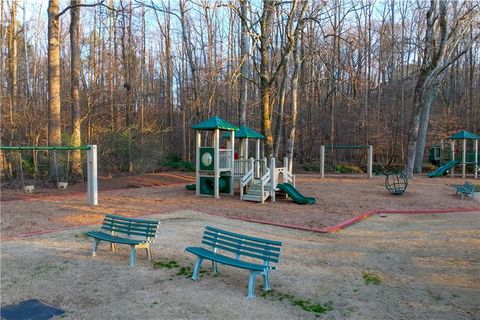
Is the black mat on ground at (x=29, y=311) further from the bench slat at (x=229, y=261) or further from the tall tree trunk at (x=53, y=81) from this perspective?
the tall tree trunk at (x=53, y=81)

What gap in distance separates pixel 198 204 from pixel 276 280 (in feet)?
26.0

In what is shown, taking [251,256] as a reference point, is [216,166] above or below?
above

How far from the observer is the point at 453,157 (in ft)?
84.3

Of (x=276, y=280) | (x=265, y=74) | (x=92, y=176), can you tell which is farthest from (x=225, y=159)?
(x=276, y=280)

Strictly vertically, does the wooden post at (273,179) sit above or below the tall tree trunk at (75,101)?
below

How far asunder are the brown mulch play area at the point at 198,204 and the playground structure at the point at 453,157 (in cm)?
702

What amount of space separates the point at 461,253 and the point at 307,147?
87.8 ft

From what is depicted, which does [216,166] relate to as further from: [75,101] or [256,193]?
[75,101]

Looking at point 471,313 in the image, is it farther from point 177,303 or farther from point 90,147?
point 90,147

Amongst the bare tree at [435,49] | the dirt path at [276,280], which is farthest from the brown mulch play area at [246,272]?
the bare tree at [435,49]

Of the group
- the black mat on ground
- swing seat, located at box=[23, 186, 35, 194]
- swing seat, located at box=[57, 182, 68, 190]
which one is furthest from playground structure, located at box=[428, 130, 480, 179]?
the black mat on ground

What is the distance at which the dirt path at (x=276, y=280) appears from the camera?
15.1ft

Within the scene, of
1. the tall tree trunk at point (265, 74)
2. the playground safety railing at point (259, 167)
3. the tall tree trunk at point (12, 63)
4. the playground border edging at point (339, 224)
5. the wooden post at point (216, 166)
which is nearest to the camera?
the playground border edging at point (339, 224)

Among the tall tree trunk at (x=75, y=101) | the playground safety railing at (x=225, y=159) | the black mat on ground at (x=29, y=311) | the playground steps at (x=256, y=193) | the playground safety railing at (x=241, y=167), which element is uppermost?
the tall tree trunk at (x=75, y=101)
